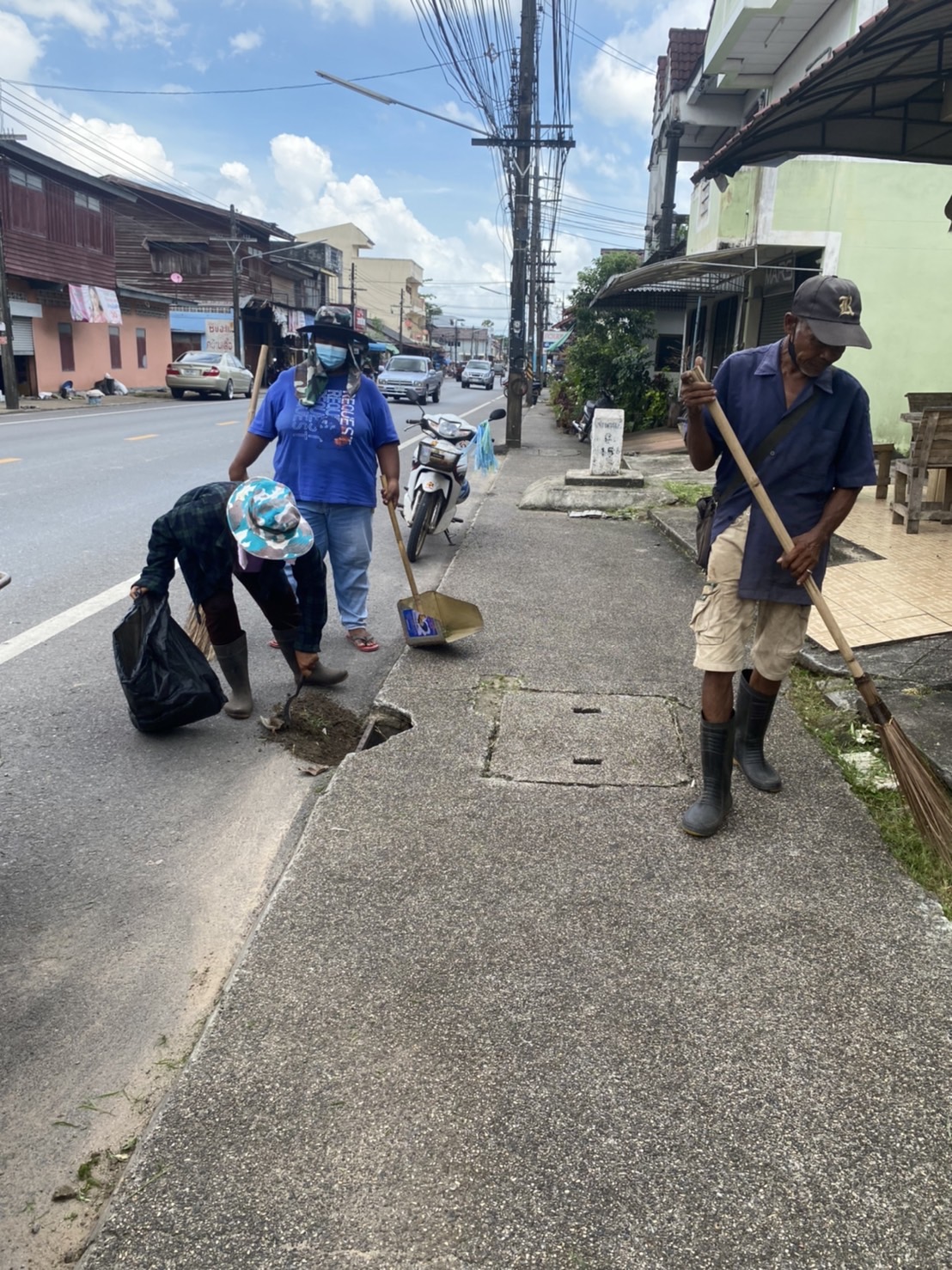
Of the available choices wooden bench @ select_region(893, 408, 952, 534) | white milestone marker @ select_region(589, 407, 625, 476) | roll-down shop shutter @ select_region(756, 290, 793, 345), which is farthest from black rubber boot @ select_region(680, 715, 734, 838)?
roll-down shop shutter @ select_region(756, 290, 793, 345)

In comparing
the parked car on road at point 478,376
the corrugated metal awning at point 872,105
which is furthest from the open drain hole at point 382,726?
the parked car on road at point 478,376

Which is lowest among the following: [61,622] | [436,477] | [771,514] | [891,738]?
[61,622]

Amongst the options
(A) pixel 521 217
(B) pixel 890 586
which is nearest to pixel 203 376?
(A) pixel 521 217

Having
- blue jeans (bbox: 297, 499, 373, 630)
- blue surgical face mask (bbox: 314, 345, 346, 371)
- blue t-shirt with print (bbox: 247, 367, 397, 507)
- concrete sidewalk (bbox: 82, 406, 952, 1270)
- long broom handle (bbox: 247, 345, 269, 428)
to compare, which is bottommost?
concrete sidewalk (bbox: 82, 406, 952, 1270)

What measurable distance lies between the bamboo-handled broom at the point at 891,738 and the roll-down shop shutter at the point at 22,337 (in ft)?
99.5

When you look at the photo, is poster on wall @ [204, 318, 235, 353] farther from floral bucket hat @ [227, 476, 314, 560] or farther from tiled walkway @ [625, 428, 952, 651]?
floral bucket hat @ [227, 476, 314, 560]

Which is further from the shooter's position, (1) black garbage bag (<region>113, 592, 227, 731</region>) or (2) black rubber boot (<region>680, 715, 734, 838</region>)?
(1) black garbage bag (<region>113, 592, 227, 731</region>)

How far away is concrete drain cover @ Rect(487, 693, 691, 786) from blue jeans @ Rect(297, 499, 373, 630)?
4.25ft

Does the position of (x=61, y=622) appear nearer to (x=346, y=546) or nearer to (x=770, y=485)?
(x=346, y=546)

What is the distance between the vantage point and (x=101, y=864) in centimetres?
335

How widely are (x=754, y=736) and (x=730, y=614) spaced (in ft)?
2.17

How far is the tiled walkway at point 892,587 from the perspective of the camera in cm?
557

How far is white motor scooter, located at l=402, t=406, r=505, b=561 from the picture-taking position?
792 centimetres

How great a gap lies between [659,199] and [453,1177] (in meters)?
29.3
